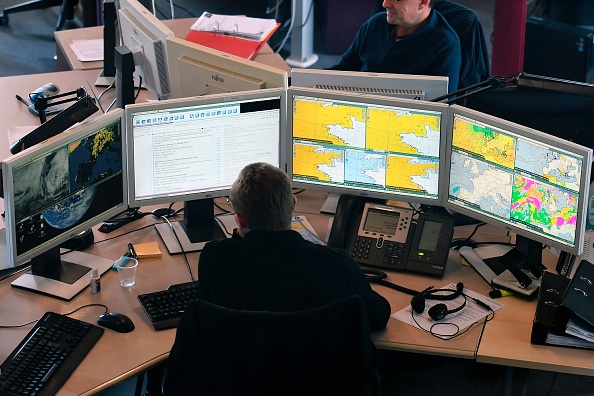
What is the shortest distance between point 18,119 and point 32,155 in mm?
1421

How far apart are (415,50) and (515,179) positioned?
1479 millimetres

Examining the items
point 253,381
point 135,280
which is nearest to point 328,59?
point 135,280

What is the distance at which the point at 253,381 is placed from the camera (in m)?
2.19

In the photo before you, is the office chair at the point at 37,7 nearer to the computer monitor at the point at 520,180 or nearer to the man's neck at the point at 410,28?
the man's neck at the point at 410,28

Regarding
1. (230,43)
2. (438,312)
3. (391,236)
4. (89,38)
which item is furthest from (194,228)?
(89,38)

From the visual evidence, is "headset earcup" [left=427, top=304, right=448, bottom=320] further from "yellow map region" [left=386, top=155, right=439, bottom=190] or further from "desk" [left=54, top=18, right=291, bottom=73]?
"desk" [left=54, top=18, right=291, bottom=73]

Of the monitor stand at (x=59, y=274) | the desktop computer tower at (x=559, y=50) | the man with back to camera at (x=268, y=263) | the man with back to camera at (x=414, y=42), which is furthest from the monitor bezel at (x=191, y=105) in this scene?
the desktop computer tower at (x=559, y=50)

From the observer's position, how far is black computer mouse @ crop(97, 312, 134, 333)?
2631 millimetres

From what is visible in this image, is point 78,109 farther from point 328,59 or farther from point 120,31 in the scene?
point 328,59

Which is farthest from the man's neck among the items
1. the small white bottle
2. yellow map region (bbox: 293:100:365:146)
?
the small white bottle

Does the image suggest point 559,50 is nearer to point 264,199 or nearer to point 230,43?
point 230,43

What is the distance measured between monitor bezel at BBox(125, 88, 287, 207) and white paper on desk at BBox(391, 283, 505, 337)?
2.38 ft

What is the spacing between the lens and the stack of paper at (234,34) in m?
4.59

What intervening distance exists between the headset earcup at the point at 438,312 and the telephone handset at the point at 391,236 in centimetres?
23
